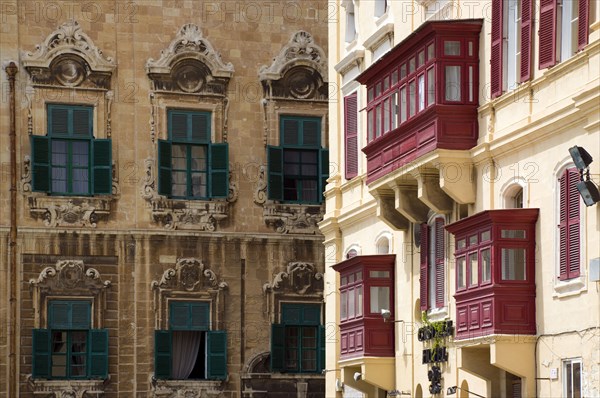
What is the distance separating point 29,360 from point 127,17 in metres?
8.90

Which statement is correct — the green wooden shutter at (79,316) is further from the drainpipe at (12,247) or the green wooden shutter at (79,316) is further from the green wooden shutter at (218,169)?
the green wooden shutter at (218,169)

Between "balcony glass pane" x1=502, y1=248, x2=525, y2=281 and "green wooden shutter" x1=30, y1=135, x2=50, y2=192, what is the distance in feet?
55.7

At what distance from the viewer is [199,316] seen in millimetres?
42281

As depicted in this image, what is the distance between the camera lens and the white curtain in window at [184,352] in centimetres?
4228

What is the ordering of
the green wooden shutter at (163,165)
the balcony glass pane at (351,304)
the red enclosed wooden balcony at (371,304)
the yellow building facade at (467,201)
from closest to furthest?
the yellow building facade at (467,201) → the red enclosed wooden balcony at (371,304) → the balcony glass pane at (351,304) → the green wooden shutter at (163,165)

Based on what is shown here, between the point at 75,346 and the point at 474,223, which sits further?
the point at 75,346

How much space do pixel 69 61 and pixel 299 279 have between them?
7937 mm

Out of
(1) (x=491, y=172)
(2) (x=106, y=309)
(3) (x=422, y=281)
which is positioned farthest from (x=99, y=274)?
(1) (x=491, y=172)

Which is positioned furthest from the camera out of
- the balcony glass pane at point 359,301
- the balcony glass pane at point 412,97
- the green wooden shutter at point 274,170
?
the green wooden shutter at point 274,170

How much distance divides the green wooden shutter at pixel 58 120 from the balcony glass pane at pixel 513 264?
1708cm

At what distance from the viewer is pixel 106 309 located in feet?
137

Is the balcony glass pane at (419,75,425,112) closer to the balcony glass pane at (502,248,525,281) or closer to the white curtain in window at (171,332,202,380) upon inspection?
the balcony glass pane at (502,248,525,281)

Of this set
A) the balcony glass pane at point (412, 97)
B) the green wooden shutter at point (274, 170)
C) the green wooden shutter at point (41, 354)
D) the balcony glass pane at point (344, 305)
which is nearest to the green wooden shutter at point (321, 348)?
the green wooden shutter at point (274, 170)

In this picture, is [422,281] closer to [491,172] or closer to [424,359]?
[424,359]
